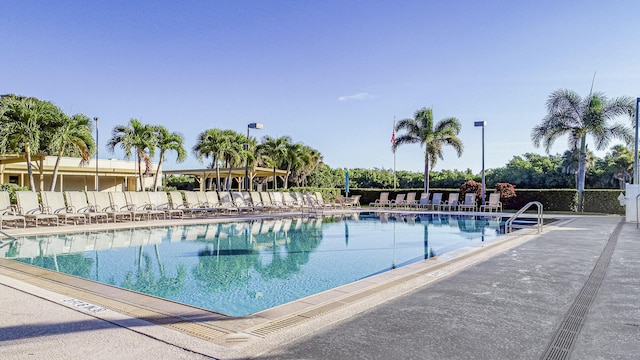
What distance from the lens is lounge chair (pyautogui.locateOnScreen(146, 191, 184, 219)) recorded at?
15547 millimetres

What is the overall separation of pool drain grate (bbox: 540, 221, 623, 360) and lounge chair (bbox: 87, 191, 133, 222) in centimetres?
1298

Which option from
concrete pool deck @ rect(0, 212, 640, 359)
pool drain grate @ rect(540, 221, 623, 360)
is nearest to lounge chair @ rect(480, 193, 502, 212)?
pool drain grate @ rect(540, 221, 623, 360)

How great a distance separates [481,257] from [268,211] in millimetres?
14323

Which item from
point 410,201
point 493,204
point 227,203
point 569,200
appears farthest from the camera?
point 410,201

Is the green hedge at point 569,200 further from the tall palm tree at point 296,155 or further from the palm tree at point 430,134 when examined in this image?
the tall palm tree at point 296,155

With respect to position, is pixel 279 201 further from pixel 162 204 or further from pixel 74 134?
pixel 74 134

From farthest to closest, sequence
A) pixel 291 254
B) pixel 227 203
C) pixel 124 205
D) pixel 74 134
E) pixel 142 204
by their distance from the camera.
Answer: pixel 227 203 < pixel 74 134 < pixel 142 204 < pixel 124 205 < pixel 291 254

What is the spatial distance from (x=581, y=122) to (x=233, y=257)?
67.3 feet

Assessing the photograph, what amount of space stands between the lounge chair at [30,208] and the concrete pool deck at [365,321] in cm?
715

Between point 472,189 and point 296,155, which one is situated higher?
point 296,155

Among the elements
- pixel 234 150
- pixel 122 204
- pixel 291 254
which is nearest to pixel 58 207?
pixel 122 204

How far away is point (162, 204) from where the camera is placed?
1603 centimetres

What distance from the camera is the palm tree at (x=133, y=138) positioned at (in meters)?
22.4

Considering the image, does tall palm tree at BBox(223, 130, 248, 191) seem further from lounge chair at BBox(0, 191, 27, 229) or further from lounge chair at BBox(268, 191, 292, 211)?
lounge chair at BBox(0, 191, 27, 229)
